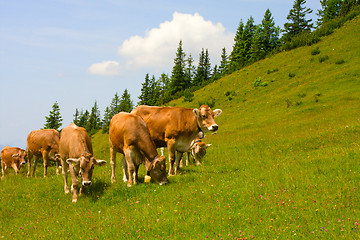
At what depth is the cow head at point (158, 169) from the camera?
10461 millimetres

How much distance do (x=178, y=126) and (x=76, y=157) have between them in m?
4.53

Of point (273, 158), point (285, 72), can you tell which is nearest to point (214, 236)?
point (273, 158)

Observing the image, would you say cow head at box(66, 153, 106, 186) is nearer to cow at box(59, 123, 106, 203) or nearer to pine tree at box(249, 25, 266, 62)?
cow at box(59, 123, 106, 203)

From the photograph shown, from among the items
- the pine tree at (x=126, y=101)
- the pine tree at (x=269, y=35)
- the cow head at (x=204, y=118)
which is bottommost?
the cow head at (x=204, y=118)

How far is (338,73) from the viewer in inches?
1212

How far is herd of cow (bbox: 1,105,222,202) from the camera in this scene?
34.1ft

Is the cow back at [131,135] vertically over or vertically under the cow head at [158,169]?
over

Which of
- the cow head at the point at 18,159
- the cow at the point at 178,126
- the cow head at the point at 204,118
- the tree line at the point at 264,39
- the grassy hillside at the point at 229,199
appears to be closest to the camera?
the grassy hillside at the point at 229,199

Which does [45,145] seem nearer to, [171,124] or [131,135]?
[131,135]

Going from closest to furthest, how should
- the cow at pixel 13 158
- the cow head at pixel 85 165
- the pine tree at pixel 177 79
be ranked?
1. the cow head at pixel 85 165
2. the cow at pixel 13 158
3. the pine tree at pixel 177 79

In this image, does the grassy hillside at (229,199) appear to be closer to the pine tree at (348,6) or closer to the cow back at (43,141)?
the cow back at (43,141)

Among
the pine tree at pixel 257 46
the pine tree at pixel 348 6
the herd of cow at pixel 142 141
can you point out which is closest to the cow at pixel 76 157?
the herd of cow at pixel 142 141

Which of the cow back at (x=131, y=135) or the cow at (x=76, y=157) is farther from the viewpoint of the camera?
the cow back at (x=131, y=135)

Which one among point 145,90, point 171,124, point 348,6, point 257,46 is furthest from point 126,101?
point 171,124
